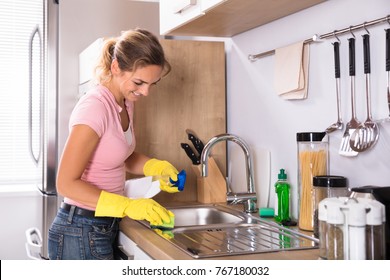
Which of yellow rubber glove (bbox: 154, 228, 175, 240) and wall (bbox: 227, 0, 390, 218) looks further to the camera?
yellow rubber glove (bbox: 154, 228, 175, 240)

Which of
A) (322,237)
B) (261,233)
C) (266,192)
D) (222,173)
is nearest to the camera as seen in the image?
(322,237)

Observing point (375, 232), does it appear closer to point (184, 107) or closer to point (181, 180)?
point (181, 180)

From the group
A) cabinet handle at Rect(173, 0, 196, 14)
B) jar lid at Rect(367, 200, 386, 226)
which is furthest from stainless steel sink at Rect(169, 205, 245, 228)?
jar lid at Rect(367, 200, 386, 226)

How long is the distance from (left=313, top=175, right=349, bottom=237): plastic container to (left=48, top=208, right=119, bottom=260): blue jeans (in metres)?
0.68

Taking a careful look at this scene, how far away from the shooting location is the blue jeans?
1626 millimetres

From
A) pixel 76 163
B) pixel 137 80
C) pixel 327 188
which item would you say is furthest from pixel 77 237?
pixel 327 188

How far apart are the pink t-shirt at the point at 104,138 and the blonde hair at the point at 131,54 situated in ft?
0.25

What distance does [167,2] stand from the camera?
2.02 metres

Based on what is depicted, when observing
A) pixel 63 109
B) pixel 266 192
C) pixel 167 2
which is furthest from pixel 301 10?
pixel 63 109

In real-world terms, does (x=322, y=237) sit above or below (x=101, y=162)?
below

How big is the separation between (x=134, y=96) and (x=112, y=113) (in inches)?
4.8

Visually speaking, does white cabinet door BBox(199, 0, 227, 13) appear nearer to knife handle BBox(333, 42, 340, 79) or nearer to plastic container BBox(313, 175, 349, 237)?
knife handle BBox(333, 42, 340, 79)

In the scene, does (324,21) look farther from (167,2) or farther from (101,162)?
(101,162)

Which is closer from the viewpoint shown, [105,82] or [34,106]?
[105,82]
